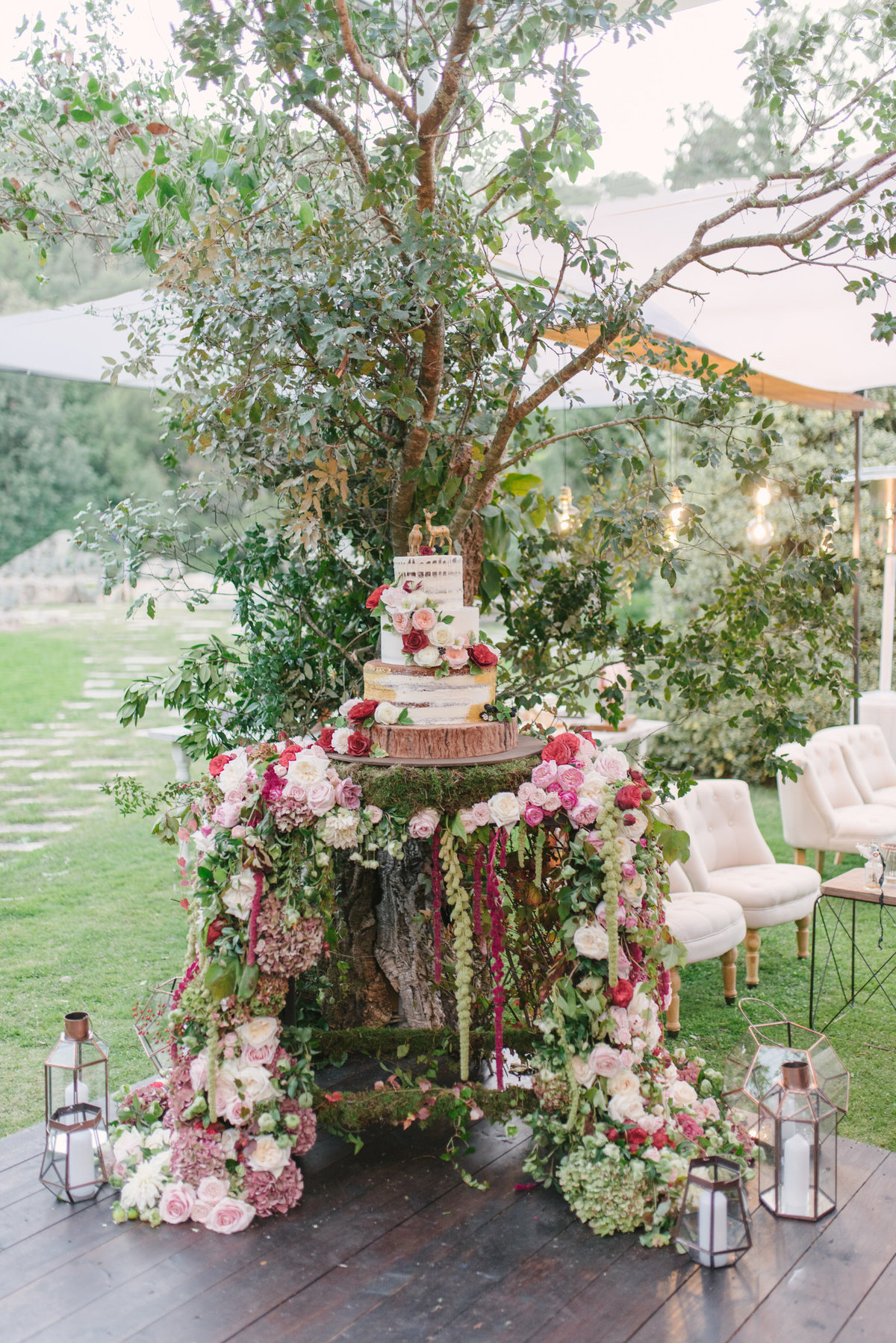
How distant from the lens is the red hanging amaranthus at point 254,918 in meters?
2.59

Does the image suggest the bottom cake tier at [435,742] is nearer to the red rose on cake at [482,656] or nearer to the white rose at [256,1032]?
the red rose on cake at [482,656]

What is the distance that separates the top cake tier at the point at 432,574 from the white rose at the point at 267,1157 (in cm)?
141

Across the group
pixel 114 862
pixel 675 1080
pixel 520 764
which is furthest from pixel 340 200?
pixel 114 862

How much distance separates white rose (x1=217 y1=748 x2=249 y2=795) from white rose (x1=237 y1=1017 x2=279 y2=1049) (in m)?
0.56

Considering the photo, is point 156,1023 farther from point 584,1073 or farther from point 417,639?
point 417,639

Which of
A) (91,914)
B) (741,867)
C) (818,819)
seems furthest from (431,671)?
(91,914)

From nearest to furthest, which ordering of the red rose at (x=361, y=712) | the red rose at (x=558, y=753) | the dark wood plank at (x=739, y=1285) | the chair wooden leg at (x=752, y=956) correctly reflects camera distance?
the dark wood plank at (x=739, y=1285) → the red rose at (x=558, y=753) → the red rose at (x=361, y=712) → the chair wooden leg at (x=752, y=956)

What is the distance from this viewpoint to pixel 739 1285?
7.63 feet

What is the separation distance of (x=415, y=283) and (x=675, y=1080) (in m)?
2.17

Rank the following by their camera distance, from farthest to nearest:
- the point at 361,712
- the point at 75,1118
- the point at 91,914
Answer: the point at 91,914 → the point at 361,712 → the point at 75,1118

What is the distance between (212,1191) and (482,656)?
1.46 metres

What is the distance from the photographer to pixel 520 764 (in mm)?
2773

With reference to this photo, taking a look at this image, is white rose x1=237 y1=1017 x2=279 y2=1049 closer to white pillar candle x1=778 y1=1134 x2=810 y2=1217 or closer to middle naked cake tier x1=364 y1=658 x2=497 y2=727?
middle naked cake tier x1=364 y1=658 x2=497 y2=727

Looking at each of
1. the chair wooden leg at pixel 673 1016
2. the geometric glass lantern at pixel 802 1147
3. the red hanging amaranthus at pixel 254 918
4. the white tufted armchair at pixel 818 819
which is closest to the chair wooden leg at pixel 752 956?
the chair wooden leg at pixel 673 1016
